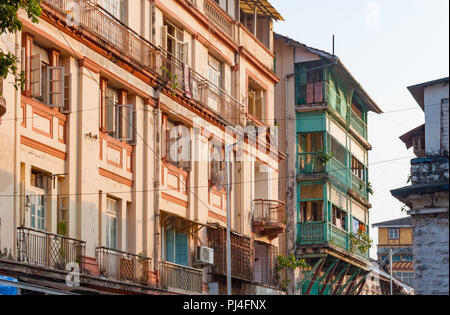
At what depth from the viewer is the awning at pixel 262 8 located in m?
37.9

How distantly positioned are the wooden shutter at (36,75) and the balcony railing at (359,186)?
25.8 meters

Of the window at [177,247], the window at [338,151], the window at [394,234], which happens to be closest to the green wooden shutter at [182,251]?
the window at [177,247]

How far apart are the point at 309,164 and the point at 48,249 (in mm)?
21331

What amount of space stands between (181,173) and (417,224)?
12.5 meters

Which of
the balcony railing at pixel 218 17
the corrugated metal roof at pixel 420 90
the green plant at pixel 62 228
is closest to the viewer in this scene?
the corrugated metal roof at pixel 420 90

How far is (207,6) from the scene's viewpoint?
34.2m

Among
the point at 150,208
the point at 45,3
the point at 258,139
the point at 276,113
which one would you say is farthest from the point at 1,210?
the point at 276,113

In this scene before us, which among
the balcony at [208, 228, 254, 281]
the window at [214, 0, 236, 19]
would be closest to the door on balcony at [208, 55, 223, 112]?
the window at [214, 0, 236, 19]

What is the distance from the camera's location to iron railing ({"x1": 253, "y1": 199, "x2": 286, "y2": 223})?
36547 mm

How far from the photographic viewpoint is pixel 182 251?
31.4 metres

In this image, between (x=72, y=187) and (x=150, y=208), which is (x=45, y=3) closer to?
(x=72, y=187)

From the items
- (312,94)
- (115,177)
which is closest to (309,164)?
(312,94)

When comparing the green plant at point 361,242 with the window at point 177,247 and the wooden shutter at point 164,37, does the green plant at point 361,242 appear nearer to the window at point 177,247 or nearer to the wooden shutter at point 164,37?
the window at point 177,247

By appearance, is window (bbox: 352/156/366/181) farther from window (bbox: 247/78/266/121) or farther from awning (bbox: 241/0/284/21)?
awning (bbox: 241/0/284/21)
